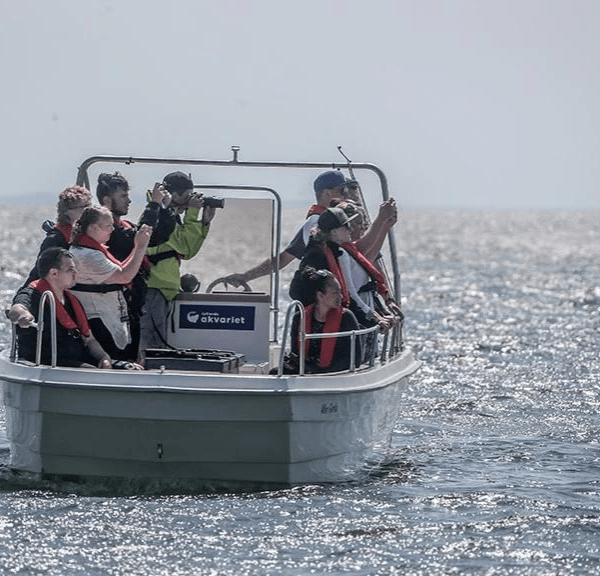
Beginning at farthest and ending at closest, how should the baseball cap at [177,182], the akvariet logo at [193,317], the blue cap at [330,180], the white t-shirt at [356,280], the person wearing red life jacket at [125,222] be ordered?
1. the akvariet logo at [193,317]
2. the blue cap at [330,180]
3. the baseball cap at [177,182]
4. the white t-shirt at [356,280]
5. the person wearing red life jacket at [125,222]

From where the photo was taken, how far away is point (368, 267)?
11.7 meters

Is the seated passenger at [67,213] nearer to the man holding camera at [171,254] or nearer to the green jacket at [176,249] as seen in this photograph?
the man holding camera at [171,254]

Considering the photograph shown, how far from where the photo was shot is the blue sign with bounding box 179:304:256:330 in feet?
40.9

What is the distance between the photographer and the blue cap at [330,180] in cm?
1210

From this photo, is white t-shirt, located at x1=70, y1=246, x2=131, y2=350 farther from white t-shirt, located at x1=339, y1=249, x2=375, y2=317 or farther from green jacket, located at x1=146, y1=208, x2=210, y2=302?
white t-shirt, located at x1=339, y1=249, x2=375, y2=317

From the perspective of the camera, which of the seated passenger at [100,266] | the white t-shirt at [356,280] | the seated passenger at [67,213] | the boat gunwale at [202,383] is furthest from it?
the white t-shirt at [356,280]

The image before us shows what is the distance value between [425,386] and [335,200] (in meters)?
6.89

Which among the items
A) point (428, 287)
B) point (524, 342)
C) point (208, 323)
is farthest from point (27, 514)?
point (428, 287)

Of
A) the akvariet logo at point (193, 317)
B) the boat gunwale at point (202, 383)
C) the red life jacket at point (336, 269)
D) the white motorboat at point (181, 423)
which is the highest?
the red life jacket at point (336, 269)

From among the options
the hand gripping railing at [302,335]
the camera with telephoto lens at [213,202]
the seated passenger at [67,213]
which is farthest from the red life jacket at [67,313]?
the camera with telephoto lens at [213,202]

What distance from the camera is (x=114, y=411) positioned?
10.0 m

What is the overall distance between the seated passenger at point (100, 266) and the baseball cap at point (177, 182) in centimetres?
118

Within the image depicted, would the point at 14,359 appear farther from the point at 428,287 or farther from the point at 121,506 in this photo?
the point at 428,287

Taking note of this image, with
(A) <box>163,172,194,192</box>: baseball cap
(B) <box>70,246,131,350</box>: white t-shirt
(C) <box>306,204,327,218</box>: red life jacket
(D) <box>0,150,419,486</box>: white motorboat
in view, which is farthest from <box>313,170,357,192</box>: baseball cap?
(B) <box>70,246,131,350</box>: white t-shirt
